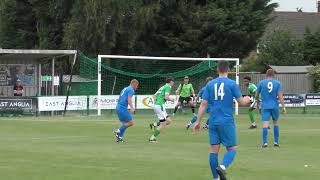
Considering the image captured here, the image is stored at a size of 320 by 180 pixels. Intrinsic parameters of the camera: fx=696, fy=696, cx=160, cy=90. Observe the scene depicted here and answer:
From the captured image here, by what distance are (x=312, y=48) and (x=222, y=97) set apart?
60657mm

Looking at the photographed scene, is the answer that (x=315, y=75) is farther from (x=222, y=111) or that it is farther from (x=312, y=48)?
(x=222, y=111)

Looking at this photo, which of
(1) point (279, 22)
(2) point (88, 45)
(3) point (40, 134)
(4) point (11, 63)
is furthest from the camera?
(1) point (279, 22)

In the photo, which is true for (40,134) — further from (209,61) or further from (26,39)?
(26,39)

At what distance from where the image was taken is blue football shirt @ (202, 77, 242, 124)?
12.1 m

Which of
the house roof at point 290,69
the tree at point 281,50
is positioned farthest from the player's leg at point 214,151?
the tree at point 281,50

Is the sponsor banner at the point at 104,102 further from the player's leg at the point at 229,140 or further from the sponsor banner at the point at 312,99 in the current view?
the player's leg at the point at 229,140

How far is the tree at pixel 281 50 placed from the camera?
67.7m

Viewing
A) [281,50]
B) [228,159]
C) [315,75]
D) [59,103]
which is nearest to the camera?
[228,159]

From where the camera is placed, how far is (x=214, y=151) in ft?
39.3

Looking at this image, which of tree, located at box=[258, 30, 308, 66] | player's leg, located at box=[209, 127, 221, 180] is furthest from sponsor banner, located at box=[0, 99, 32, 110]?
tree, located at box=[258, 30, 308, 66]

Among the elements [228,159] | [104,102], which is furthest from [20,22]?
[228,159]

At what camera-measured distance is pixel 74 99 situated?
38875mm

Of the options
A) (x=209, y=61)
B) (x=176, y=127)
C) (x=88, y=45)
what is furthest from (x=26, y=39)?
(x=176, y=127)

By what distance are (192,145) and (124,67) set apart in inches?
1240
